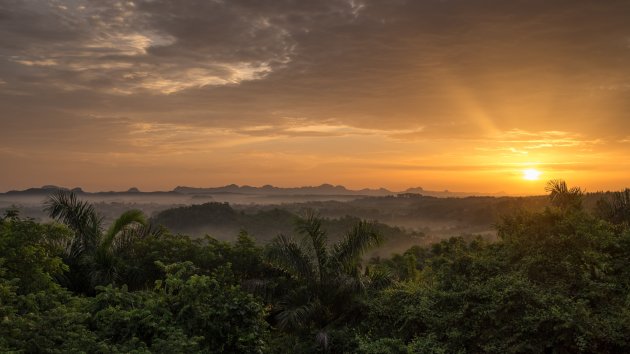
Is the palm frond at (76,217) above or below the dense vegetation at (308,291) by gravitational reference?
above

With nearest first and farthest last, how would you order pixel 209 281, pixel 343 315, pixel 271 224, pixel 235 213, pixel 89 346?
pixel 89 346 < pixel 209 281 < pixel 343 315 < pixel 271 224 < pixel 235 213

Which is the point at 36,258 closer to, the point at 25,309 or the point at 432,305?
the point at 25,309

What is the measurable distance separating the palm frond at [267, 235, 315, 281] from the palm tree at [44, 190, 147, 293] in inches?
203

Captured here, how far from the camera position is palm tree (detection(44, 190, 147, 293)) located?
1627 centimetres

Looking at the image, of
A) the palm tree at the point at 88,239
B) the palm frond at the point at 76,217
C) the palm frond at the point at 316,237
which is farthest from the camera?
the palm frond at the point at 76,217

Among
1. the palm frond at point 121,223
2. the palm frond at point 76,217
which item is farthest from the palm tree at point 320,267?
the palm frond at point 76,217

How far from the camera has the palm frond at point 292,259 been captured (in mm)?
15672

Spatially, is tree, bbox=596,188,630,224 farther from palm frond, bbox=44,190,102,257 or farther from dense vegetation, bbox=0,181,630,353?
palm frond, bbox=44,190,102,257

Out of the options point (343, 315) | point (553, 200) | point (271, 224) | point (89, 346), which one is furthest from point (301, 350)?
point (271, 224)

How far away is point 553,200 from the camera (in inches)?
666

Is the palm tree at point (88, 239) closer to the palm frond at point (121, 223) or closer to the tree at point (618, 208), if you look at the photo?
the palm frond at point (121, 223)

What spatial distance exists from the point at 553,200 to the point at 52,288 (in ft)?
50.1

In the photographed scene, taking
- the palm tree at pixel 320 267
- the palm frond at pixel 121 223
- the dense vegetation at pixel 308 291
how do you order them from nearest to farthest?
the dense vegetation at pixel 308 291, the palm tree at pixel 320 267, the palm frond at pixel 121 223

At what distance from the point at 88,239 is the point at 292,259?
23.9 ft
